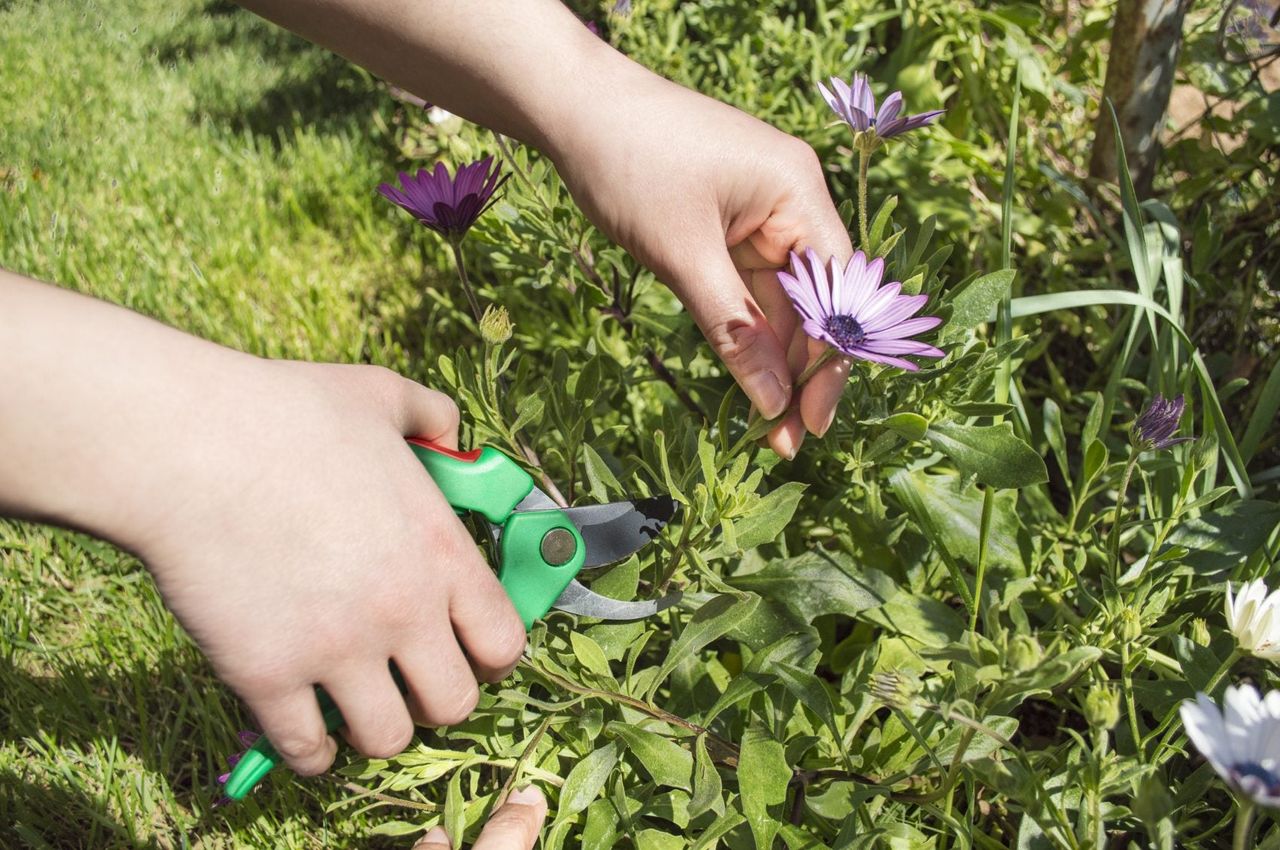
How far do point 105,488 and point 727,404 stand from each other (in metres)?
0.59

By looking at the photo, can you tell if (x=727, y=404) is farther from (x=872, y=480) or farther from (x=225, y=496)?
(x=225, y=496)

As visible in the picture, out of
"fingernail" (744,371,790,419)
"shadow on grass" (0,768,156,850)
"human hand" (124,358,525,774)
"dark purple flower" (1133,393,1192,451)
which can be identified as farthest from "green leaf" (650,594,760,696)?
"shadow on grass" (0,768,156,850)

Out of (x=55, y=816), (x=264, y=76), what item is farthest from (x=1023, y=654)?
(x=264, y=76)

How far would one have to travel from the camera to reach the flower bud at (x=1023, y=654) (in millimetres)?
883

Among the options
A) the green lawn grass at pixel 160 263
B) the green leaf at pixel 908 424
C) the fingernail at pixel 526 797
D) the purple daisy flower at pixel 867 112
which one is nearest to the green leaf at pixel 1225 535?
the green leaf at pixel 908 424

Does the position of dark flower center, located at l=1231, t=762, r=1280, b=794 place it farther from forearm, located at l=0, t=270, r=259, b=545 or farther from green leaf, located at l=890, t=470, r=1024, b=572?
forearm, located at l=0, t=270, r=259, b=545

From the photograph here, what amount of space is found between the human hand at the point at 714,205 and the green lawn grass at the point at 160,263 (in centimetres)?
82

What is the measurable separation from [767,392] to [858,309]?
0.13 meters

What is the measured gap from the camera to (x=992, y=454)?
1229 millimetres

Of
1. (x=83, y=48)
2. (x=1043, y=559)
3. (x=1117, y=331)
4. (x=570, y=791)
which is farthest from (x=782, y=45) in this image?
(x=83, y=48)

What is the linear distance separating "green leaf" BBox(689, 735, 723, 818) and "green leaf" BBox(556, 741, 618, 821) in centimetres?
9

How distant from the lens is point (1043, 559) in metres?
1.44

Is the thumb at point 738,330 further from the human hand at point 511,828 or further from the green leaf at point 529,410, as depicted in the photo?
the human hand at point 511,828

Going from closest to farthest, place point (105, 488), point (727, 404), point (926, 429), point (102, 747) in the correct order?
point (105, 488) → point (727, 404) → point (926, 429) → point (102, 747)
